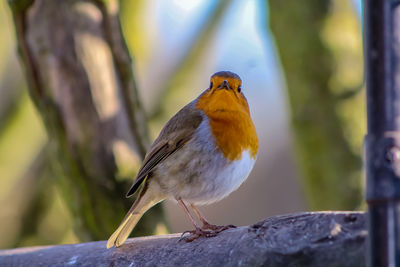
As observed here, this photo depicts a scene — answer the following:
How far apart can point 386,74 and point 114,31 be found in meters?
2.41

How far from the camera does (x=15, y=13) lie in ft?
11.3

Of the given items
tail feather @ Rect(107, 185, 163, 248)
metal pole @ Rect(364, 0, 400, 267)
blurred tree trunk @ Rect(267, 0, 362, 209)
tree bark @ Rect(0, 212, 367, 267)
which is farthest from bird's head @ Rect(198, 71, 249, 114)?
metal pole @ Rect(364, 0, 400, 267)

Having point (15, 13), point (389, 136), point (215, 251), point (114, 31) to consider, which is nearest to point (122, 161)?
point (114, 31)

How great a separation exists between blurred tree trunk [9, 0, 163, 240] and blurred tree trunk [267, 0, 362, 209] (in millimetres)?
1323

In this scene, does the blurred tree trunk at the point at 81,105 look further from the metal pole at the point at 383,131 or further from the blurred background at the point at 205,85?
the metal pole at the point at 383,131

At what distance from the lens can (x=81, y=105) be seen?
11.2 ft

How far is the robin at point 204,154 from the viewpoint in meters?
2.93

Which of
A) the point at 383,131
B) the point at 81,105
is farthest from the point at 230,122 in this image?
the point at 383,131

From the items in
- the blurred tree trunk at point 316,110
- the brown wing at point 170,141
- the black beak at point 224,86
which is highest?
the black beak at point 224,86

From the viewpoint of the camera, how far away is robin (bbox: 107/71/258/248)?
2.93 metres

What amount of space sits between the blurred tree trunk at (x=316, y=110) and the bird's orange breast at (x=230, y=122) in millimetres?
1167

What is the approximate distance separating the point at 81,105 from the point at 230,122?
3.04 ft

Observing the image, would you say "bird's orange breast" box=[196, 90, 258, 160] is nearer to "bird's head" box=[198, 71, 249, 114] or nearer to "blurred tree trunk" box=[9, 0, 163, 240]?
"bird's head" box=[198, 71, 249, 114]

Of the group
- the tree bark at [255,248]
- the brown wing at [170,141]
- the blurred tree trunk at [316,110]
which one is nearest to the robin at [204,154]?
the brown wing at [170,141]
